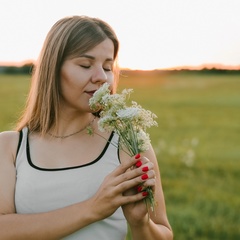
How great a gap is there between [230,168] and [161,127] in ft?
23.2

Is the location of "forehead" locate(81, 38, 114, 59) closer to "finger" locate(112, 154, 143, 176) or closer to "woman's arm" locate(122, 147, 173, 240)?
"woman's arm" locate(122, 147, 173, 240)

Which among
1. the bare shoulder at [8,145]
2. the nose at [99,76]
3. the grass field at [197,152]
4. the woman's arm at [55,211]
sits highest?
the nose at [99,76]

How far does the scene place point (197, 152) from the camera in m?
14.5

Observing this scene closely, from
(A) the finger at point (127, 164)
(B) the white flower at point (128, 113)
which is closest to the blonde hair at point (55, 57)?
(B) the white flower at point (128, 113)

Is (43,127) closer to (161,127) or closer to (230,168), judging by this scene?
(230,168)

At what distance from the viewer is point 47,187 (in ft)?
10.5

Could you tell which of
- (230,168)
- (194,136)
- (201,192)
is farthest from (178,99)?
(201,192)

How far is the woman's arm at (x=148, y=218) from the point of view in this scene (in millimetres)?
2922

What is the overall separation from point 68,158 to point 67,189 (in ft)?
0.63

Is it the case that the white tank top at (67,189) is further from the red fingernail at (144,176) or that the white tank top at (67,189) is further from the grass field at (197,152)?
the grass field at (197,152)

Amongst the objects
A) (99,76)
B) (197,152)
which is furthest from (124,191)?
(197,152)

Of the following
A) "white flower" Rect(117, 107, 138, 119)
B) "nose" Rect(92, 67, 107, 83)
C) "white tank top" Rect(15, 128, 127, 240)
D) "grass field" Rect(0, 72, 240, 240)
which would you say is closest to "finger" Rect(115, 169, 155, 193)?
"white flower" Rect(117, 107, 138, 119)

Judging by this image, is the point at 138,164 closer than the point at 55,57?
Yes

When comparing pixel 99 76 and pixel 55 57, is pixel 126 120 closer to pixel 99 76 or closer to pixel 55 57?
pixel 99 76
